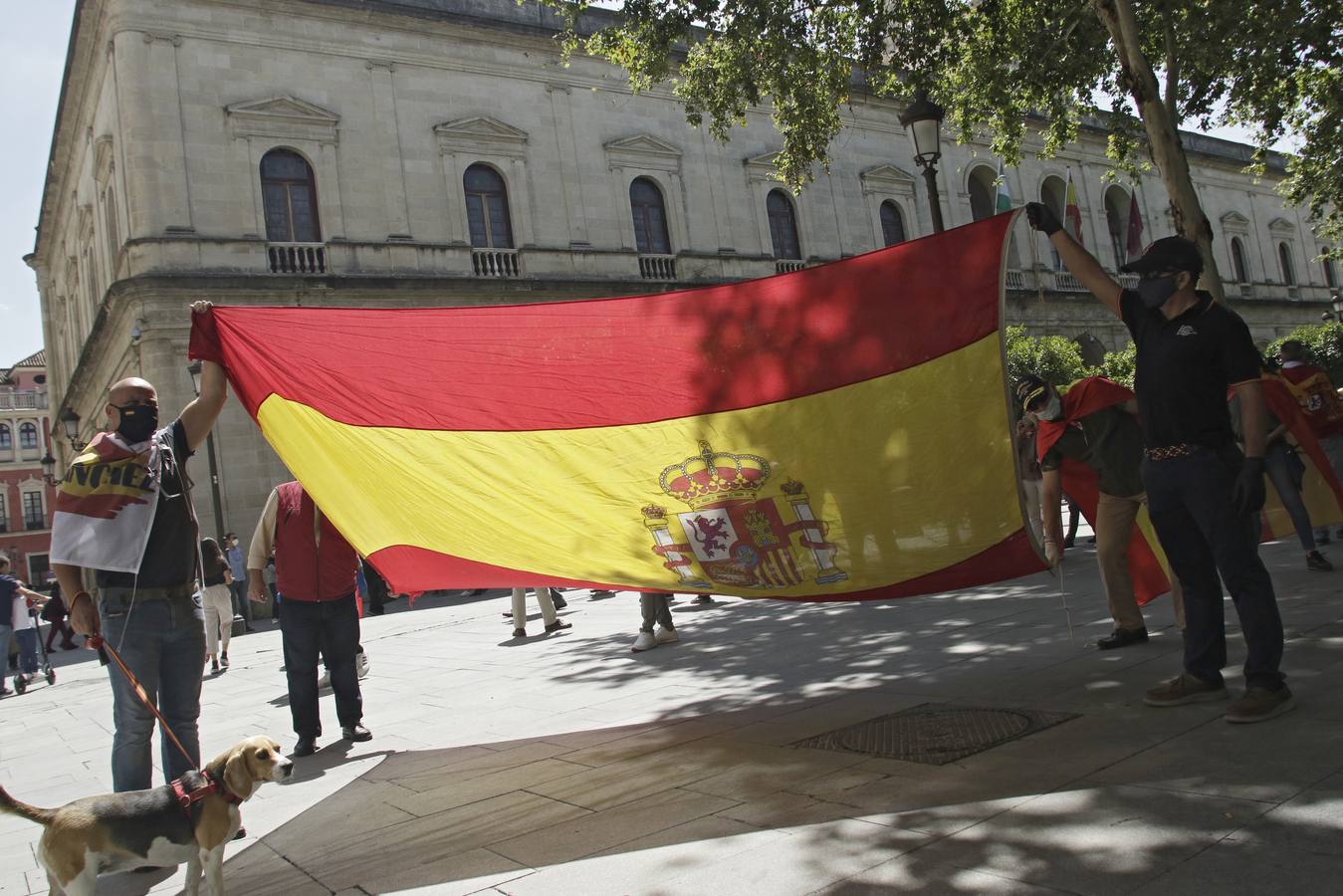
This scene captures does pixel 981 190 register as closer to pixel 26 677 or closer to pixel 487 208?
pixel 487 208

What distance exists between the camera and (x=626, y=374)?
5.44 m

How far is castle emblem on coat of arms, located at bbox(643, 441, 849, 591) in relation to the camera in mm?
5070

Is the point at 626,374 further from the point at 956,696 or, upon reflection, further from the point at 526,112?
the point at 526,112

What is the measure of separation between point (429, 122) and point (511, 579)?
900 inches

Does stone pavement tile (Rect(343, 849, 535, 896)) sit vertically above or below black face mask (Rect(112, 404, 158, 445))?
below

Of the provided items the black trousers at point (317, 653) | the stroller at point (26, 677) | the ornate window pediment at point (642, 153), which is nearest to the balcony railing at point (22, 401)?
the ornate window pediment at point (642, 153)

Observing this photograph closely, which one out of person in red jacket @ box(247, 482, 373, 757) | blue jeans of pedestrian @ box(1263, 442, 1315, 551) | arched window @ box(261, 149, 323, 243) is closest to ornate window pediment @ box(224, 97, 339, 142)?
arched window @ box(261, 149, 323, 243)

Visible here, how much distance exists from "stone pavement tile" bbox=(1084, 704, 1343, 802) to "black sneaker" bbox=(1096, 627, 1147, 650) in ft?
6.48

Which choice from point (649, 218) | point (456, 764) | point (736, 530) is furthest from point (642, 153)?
point (456, 764)

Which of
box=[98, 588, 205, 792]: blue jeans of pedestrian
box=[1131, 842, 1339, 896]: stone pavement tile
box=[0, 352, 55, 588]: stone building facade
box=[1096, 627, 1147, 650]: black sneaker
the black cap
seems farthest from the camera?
box=[0, 352, 55, 588]: stone building facade

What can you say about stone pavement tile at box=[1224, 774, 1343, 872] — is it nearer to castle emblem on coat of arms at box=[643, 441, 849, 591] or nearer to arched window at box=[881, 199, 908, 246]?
castle emblem on coat of arms at box=[643, 441, 849, 591]

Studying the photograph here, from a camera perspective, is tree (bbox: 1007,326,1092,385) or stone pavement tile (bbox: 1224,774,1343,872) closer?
stone pavement tile (bbox: 1224,774,1343,872)

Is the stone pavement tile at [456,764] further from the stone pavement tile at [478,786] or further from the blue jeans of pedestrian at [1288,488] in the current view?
the blue jeans of pedestrian at [1288,488]

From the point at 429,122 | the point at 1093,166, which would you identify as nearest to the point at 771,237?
the point at 429,122
